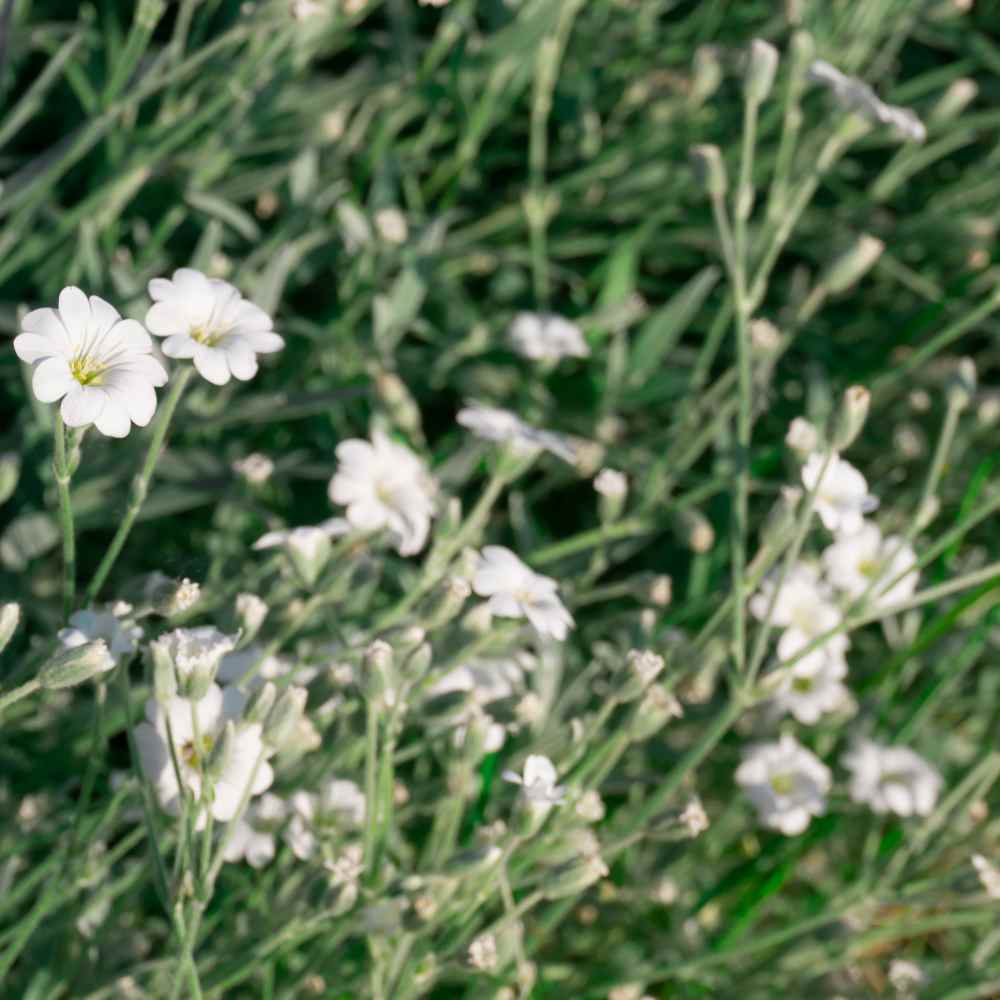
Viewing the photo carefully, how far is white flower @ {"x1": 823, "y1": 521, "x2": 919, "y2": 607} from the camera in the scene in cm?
143

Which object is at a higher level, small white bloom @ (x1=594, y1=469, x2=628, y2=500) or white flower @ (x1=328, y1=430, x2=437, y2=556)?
small white bloom @ (x1=594, y1=469, x2=628, y2=500)

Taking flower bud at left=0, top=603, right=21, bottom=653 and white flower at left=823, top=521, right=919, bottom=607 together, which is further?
white flower at left=823, top=521, right=919, bottom=607

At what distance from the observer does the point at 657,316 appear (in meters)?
1.79

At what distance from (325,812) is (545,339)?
0.65 metres

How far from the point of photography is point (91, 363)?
3.31ft

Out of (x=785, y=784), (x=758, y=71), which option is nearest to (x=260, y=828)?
(x=785, y=784)

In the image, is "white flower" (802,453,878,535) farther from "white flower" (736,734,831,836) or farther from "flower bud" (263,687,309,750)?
"flower bud" (263,687,309,750)

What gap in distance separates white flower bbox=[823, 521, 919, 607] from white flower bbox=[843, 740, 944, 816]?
227mm

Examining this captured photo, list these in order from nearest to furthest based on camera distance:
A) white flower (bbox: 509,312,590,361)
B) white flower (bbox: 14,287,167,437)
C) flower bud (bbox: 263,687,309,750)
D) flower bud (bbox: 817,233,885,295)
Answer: white flower (bbox: 14,287,167,437)
flower bud (bbox: 263,687,309,750)
flower bud (bbox: 817,233,885,295)
white flower (bbox: 509,312,590,361)

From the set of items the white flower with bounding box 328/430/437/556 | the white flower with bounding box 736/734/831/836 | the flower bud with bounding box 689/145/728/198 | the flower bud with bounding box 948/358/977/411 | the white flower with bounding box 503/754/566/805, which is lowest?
the white flower with bounding box 736/734/831/836

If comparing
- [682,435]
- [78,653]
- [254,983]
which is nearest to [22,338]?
[78,653]

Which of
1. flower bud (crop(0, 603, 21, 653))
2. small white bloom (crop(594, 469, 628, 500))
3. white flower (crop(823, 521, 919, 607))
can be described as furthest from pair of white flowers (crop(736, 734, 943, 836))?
flower bud (crop(0, 603, 21, 653))

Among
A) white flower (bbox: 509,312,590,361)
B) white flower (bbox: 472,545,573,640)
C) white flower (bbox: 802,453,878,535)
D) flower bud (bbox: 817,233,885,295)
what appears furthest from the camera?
white flower (bbox: 509,312,590,361)

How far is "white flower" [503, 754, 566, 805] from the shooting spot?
3.54 ft
